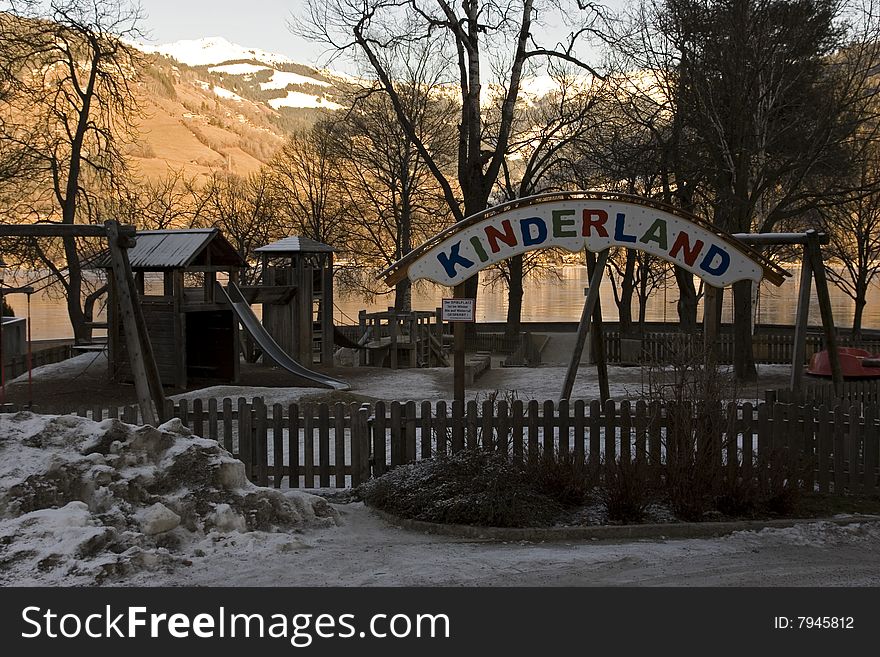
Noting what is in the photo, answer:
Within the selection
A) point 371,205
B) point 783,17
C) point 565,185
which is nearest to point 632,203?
point 783,17

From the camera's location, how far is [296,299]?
24.0 meters

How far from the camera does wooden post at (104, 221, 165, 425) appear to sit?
1085 centimetres

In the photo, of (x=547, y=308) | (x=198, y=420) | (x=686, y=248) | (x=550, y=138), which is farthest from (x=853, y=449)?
(x=547, y=308)

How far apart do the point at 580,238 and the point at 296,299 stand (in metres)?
14.1

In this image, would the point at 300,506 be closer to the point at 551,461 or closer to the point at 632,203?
the point at 551,461

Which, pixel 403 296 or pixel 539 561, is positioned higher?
pixel 403 296

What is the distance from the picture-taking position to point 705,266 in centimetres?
1111

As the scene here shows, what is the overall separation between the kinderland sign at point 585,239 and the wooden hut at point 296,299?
42.1 ft

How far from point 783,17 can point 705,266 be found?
10.9 meters

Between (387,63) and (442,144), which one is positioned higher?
(387,63)


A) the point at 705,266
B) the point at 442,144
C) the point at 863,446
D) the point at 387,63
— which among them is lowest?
the point at 863,446

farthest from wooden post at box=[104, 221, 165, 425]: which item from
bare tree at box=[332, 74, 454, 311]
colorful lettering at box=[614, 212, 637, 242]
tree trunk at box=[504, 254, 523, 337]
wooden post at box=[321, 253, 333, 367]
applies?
bare tree at box=[332, 74, 454, 311]

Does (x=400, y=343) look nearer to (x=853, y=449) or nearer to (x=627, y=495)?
(x=853, y=449)

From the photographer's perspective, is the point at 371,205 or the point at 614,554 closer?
the point at 614,554
